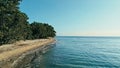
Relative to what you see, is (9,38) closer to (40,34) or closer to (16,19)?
(16,19)

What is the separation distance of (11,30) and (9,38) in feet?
8.55

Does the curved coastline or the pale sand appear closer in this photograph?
the curved coastline

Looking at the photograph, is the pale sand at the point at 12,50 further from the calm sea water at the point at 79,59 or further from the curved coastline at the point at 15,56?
the calm sea water at the point at 79,59

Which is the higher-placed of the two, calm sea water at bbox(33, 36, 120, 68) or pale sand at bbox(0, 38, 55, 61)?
pale sand at bbox(0, 38, 55, 61)

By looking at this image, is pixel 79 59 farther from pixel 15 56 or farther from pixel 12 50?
pixel 12 50

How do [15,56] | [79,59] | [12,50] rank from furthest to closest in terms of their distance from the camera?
[79,59] < [12,50] < [15,56]

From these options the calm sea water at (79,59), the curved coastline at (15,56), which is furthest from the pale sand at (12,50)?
the calm sea water at (79,59)

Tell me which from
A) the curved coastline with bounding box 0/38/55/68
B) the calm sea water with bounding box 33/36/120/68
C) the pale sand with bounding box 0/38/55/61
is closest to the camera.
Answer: the curved coastline with bounding box 0/38/55/68

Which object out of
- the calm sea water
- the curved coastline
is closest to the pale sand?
the curved coastline

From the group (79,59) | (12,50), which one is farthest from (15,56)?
(79,59)

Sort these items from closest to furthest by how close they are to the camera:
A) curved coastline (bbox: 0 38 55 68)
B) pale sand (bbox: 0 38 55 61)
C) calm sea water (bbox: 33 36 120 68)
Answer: curved coastline (bbox: 0 38 55 68)
pale sand (bbox: 0 38 55 61)
calm sea water (bbox: 33 36 120 68)

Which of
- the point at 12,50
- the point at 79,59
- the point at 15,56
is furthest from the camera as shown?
the point at 79,59

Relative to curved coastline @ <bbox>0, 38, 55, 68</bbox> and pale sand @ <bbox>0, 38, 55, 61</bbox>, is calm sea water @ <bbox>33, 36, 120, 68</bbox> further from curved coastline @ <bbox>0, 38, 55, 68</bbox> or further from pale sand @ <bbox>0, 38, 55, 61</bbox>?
pale sand @ <bbox>0, 38, 55, 61</bbox>

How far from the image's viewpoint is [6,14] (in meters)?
48.4
